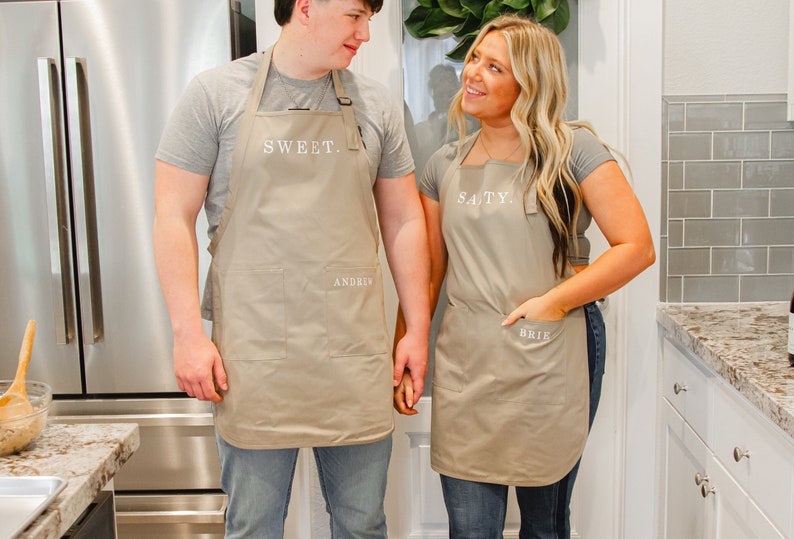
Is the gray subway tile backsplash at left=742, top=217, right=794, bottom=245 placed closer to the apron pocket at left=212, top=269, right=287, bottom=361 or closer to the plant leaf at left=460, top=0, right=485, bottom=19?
the plant leaf at left=460, top=0, right=485, bottom=19

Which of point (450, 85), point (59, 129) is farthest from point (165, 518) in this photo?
point (450, 85)

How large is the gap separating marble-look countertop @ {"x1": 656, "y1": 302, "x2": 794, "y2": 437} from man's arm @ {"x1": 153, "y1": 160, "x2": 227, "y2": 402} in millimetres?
999

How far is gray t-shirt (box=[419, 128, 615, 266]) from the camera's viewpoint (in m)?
1.62

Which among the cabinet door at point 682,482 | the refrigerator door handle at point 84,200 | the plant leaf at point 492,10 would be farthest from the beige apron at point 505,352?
the refrigerator door handle at point 84,200

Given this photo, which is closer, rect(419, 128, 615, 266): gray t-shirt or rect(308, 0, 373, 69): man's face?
rect(308, 0, 373, 69): man's face

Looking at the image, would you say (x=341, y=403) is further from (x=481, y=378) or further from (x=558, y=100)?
(x=558, y=100)

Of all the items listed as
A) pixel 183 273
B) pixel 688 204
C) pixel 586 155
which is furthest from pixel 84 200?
pixel 688 204

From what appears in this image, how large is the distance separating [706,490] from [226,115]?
1300 mm

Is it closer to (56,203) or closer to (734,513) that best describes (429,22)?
(56,203)

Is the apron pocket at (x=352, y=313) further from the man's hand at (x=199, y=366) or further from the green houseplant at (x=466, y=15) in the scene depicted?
the green houseplant at (x=466, y=15)

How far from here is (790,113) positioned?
2.00 m

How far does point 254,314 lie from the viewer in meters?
1.51

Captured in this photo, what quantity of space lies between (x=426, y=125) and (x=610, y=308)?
2.36 feet

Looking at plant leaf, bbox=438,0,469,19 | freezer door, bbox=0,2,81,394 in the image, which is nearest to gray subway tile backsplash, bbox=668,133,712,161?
plant leaf, bbox=438,0,469,19
